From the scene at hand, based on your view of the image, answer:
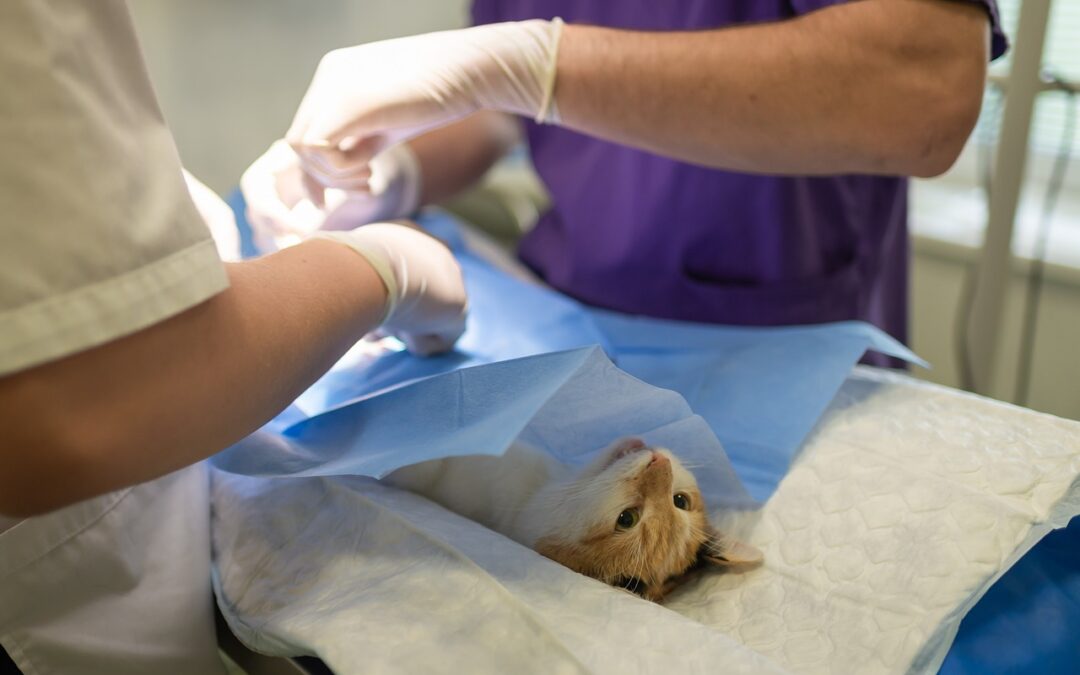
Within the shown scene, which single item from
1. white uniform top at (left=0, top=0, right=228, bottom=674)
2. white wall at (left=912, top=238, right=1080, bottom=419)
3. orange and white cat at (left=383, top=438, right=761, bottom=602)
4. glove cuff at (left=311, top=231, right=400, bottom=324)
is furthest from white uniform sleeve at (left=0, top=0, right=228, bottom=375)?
white wall at (left=912, top=238, right=1080, bottom=419)

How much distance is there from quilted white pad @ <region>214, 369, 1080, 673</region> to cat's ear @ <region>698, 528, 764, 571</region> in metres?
0.01

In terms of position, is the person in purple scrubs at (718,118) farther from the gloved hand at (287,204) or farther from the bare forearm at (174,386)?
the bare forearm at (174,386)

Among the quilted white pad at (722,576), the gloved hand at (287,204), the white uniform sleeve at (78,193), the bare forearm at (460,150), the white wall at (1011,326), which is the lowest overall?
the white wall at (1011,326)

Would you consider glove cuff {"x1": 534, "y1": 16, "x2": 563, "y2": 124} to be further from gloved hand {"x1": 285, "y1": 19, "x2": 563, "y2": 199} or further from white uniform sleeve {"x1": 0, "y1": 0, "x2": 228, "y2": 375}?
white uniform sleeve {"x1": 0, "y1": 0, "x2": 228, "y2": 375}

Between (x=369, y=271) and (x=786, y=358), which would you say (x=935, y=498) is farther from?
(x=369, y=271)

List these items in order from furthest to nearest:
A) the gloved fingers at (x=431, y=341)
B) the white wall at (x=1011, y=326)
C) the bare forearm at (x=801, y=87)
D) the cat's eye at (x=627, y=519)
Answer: the white wall at (x=1011, y=326) < the gloved fingers at (x=431, y=341) < the bare forearm at (x=801, y=87) < the cat's eye at (x=627, y=519)

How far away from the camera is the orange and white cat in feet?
2.13

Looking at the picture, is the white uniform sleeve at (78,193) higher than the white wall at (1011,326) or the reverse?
higher

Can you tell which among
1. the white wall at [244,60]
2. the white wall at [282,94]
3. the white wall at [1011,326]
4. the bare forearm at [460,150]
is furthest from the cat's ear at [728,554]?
the white wall at [244,60]

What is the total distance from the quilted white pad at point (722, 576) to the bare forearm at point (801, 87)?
0.26 metres

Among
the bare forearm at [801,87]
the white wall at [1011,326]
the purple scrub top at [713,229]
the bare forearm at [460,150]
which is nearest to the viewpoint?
the bare forearm at [801,87]

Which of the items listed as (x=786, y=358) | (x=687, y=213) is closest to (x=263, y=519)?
(x=786, y=358)

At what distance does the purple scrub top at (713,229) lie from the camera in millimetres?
1059

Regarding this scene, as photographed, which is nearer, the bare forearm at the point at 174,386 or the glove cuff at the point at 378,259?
the bare forearm at the point at 174,386
